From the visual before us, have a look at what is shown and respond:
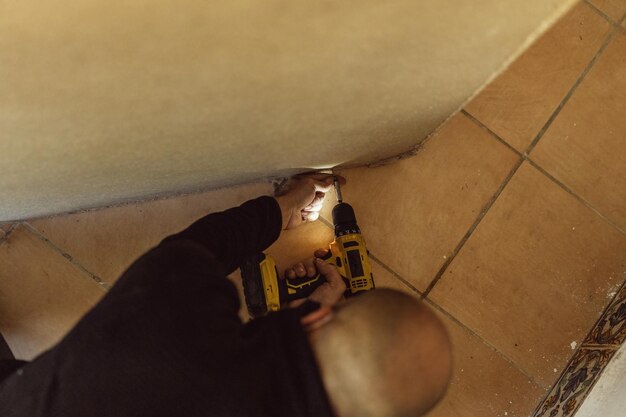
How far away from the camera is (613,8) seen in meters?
1.42

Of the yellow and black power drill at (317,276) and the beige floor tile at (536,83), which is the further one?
the beige floor tile at (536,83)

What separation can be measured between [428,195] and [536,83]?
425 millimetres

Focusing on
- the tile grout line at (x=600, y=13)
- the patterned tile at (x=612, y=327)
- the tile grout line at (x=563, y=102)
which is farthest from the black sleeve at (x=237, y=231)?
the tile grout line at (x=600, y=13)

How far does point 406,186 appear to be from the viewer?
1.40 meters

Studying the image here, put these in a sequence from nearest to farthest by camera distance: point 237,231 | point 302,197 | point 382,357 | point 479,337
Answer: point 382,357 < point 237,231 < point 302,197 < point 479,337

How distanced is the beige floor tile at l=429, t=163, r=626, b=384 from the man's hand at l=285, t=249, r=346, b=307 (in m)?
0.28

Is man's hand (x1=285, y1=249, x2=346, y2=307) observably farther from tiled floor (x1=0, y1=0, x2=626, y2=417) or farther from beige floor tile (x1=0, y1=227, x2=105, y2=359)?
beige floor tile (x1=0, y1=227, x2=105, y2=359)

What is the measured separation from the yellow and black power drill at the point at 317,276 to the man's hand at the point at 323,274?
0.01 metres

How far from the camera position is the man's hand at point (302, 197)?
1250 millimetres

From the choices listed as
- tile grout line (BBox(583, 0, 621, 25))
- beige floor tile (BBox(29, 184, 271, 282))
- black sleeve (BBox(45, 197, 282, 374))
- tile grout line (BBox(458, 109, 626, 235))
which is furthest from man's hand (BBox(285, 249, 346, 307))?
tile grout line (BBox(583, 0, 621, 25))

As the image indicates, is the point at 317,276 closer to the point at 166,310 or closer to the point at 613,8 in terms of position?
the point at 166,310

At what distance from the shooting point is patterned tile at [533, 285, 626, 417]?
1.22 metres

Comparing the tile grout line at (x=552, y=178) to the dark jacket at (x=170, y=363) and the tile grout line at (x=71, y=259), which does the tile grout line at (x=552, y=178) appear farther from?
the tile grout line at (x=71, y=259)

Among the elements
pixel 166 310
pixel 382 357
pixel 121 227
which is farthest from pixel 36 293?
pixel 382 357
